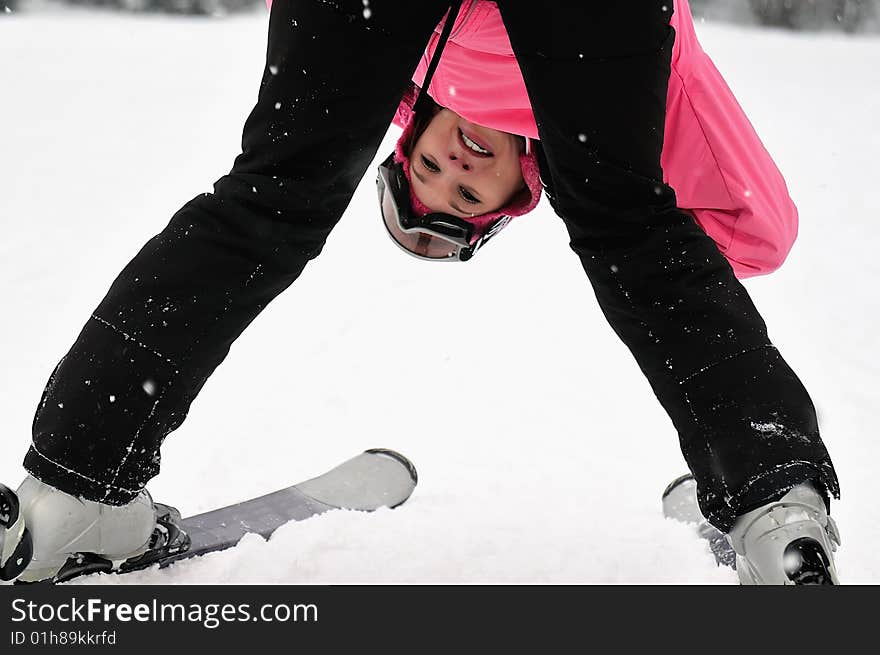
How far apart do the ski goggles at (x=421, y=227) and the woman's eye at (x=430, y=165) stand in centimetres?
6

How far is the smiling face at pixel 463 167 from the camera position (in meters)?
1.55

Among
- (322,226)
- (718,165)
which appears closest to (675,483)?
(718,165)

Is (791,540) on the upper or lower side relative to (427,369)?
upper

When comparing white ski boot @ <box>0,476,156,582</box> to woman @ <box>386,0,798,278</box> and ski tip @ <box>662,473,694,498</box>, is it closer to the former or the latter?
woman @ <box>386,0,798,278</box>

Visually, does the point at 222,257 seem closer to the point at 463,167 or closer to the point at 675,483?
the point at 463,167

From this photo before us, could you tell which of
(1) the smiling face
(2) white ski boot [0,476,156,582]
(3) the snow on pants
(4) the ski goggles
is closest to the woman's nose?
(1) the smiling face

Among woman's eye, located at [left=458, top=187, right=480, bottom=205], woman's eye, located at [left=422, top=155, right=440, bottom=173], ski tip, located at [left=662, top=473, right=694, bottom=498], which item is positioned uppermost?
woman's eye, located at [left=422, top=155, right=440, bottom=173]

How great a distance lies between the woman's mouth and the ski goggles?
0.46ft

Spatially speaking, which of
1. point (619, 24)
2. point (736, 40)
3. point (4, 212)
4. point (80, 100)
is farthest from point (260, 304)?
point (736, 40)

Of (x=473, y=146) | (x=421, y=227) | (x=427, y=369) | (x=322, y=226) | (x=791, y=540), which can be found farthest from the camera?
(x=427, y=369)

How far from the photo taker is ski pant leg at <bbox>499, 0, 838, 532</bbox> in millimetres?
912

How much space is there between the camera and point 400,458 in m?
1.75

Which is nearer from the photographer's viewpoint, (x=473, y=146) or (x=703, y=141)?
(x=703, y=141)

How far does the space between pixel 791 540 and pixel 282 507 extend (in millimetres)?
982
